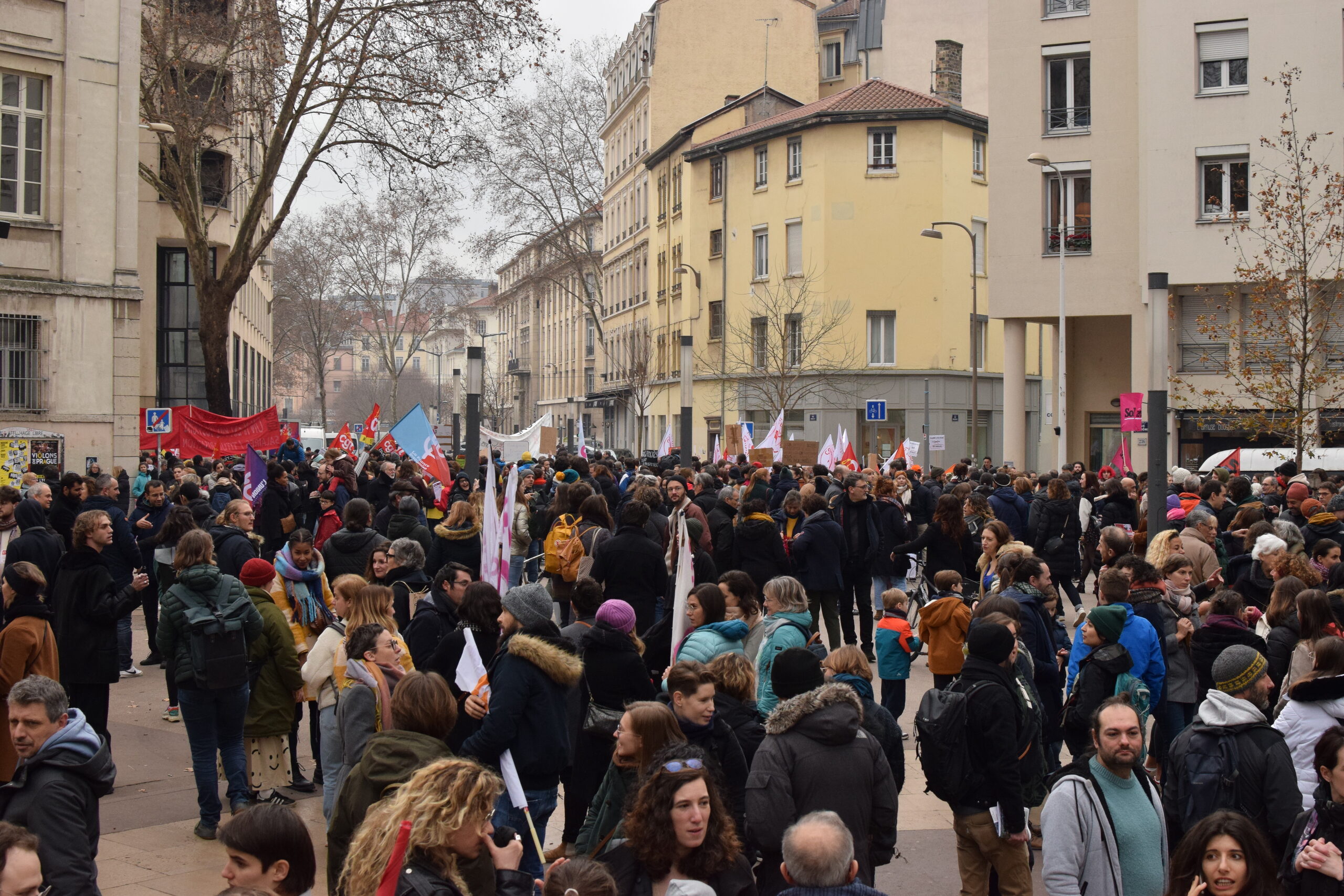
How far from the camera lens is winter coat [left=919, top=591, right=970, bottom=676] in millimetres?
8391

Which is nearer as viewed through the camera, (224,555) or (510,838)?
(510,838)

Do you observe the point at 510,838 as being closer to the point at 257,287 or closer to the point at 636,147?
the point at 257,287

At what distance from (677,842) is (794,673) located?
1234 millimetres

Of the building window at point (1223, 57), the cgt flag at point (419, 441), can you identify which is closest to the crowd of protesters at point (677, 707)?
the cgt flag at point (419, 441)

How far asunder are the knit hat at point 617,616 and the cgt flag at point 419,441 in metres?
11.4

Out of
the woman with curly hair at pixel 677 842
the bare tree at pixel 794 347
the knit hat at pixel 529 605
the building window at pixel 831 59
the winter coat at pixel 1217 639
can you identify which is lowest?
the woman with curly hair at pixel 677 842

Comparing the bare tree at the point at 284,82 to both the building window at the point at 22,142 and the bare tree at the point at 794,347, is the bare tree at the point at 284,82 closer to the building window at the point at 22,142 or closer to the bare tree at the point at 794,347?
the building window at the point at 22,142

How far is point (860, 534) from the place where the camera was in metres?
13.2

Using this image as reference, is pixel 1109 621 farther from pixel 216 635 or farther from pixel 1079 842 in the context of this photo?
pixel 216 635

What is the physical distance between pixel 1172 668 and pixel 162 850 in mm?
6191

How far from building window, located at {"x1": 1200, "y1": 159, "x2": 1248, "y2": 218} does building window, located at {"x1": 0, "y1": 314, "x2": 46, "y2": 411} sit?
26.8 meters

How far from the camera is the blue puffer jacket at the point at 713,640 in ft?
22.3

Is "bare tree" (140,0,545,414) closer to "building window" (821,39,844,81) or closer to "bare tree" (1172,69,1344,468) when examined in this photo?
"bare tree" (1172,69,1344,468)

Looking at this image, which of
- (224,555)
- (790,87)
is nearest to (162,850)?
(224,555)
